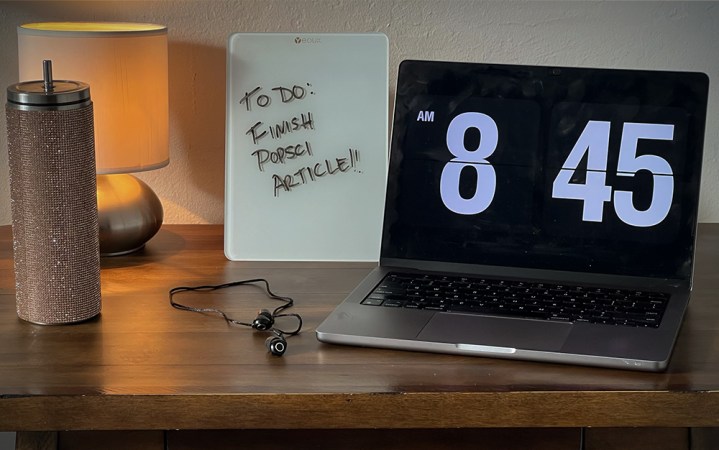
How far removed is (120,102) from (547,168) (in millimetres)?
528

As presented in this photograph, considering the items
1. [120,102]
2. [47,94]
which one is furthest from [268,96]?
[47,94]

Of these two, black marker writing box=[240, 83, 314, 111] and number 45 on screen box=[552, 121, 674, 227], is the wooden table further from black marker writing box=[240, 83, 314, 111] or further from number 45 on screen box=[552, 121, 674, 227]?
black marker writing box=[240, 83, 314, 111]

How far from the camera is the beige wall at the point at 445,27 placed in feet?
4.41

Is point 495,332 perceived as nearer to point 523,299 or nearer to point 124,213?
point 523,299

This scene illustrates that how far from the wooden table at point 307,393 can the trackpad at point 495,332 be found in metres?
0.02

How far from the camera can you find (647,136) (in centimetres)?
112

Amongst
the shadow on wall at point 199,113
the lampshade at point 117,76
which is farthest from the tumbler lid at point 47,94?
the shadow on wall at point 199,113

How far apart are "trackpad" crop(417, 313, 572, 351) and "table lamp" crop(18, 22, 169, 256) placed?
462 mm

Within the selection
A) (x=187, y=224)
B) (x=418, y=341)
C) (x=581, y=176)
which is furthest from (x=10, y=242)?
(x=581, y=176)

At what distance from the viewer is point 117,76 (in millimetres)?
1174

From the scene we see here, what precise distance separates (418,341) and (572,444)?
17 cm

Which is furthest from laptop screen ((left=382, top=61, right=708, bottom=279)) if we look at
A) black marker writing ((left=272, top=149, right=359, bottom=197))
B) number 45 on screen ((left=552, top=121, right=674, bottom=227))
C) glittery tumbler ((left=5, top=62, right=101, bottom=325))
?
glittery tumbler ((left=5, top=62, right=101, bottom=325))

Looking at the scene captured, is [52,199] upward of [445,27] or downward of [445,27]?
downward

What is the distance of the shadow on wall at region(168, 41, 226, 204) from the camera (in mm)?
1366
